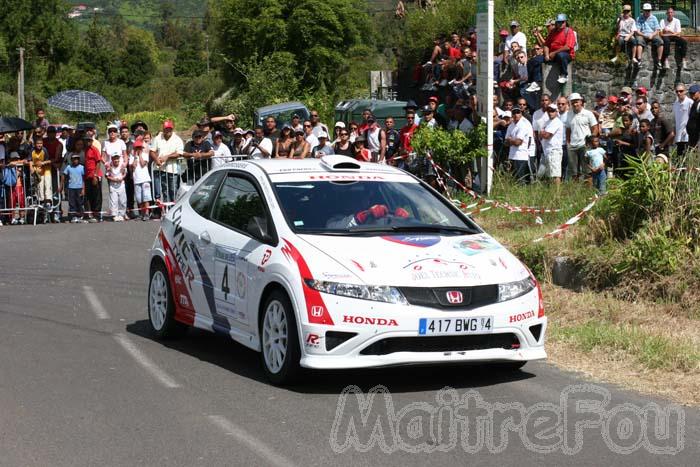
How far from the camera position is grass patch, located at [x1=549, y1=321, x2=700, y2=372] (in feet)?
30.2

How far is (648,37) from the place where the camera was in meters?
24.5

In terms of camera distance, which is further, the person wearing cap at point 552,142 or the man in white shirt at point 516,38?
the man in white shirt at point 516,38

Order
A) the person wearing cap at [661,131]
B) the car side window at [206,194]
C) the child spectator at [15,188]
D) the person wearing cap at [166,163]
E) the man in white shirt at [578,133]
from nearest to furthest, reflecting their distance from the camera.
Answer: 1. the car side window at [206,194]
2. the person wearing cap at [661,131]
3. the man in white shirt at [578,133]
4. the child spectator at [15,188]
5. the person wearing cap at [166,163]

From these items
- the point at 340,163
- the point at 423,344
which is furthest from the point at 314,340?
the point at 340,163

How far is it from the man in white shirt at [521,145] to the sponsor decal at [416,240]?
990 centimetres

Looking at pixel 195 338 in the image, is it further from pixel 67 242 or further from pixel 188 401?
pixel 67 242

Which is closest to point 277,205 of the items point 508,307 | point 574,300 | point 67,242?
point 508,307

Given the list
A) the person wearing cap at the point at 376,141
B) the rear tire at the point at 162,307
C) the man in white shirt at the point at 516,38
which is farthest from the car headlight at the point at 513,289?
the man in white shirt at the point at 516,38

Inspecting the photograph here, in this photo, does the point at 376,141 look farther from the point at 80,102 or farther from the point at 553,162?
the point at 80,102

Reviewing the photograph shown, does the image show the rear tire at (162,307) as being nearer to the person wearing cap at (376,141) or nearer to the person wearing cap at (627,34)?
the person wearing cap at (376,141)

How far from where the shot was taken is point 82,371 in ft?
30.9

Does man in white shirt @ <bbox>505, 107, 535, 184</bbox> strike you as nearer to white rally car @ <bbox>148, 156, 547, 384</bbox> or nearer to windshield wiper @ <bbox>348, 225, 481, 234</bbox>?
white rally car @ <bbox>148, 156, 547, 384</bbox>

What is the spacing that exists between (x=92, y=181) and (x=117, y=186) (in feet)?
1.65

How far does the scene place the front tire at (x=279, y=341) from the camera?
845cm
